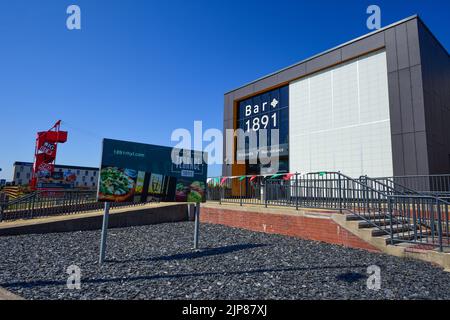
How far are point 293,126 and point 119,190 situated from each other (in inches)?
620

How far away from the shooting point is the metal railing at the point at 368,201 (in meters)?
7.04

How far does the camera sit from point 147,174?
7.11m

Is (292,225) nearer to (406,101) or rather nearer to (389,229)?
(389,229)

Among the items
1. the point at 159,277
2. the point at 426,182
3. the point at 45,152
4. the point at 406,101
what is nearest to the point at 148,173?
the point at 159,277

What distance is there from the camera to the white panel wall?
15.0 metres

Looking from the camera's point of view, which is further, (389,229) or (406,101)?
(406,101)

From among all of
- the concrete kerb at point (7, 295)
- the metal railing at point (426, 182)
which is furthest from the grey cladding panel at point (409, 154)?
the concrete kerb at point (7, 295)

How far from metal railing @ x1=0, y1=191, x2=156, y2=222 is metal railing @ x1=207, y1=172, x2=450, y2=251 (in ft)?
21.8

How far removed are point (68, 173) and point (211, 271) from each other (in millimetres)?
84340

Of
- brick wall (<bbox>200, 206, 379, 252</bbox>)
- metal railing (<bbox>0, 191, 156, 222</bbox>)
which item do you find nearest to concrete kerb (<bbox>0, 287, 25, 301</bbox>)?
brick wall (<bbox>200, 206, 379, 252</bbox>)

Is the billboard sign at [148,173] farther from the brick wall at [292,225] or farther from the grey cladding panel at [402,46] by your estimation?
the grey cladding panel at [402,46]

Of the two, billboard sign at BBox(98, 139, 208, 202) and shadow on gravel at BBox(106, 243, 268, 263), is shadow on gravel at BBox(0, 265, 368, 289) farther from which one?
billboard sign at BBox(98, 139, 208, 202)
